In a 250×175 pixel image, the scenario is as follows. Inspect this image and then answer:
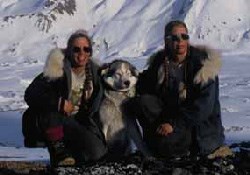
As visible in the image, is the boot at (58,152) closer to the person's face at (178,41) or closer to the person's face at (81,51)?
the person's face at (81,51)

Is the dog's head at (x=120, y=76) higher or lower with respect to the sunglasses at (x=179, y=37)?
lower

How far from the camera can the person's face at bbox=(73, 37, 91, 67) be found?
528cm

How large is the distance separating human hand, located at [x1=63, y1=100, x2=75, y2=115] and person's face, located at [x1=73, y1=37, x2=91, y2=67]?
27 centimetres

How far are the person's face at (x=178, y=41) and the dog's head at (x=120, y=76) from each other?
0.36m

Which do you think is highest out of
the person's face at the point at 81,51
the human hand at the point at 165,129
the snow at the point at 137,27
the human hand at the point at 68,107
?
the snow at the point at 137,27

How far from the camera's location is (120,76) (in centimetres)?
542

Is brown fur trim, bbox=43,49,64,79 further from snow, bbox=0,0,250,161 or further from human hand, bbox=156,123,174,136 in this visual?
snow, bbox=0,0,250,161

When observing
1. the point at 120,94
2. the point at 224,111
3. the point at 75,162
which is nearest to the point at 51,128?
the point at 75,162

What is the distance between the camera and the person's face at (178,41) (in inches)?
206

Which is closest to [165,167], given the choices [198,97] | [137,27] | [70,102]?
[198,97]

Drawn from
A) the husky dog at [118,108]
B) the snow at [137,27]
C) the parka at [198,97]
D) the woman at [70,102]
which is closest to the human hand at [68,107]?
the woman at [70,102]

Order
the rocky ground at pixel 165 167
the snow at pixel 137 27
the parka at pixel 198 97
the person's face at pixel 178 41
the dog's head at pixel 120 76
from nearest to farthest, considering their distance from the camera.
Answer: the rocky ground at pixel 165 167 < the parka at pixel 198 97 < the person's face at pixel 178 41 < the dog's head at pixel 120 76 < the snow at pixel 137 27

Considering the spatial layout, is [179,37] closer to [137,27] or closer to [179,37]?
[179,37]

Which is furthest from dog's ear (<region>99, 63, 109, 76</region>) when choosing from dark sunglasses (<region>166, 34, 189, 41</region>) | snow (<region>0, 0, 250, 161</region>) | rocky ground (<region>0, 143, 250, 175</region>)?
snow (<region>0, 0, 250, 161</region>)
